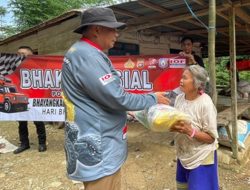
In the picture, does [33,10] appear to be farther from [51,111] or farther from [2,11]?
[51,111]

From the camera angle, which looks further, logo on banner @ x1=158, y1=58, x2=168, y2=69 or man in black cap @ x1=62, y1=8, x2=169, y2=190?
logo on banner @ x1=158, y1=58, x2=168, y2=69

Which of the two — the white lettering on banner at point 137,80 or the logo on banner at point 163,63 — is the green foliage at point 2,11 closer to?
the white lettering on banner at point 137,80

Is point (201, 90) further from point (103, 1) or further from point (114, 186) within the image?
point (103, 1)

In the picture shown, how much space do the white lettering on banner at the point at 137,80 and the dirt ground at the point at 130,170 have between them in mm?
1167

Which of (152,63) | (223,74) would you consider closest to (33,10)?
(223,74)

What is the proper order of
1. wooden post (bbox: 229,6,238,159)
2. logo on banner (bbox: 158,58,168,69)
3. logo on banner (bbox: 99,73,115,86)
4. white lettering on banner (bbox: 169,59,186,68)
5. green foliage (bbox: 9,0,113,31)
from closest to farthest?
logo on banner (bbox: 99,73,115,86)
wooden post (bbox: 229,6,238,159)
white lettering on banner (bbox: 169,59,186,68)
logo on banner (bbox: 158,58,168,69)
green foliage (bbox: 9,0,113,31)

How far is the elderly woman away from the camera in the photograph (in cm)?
253

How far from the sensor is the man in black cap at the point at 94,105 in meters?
1.95

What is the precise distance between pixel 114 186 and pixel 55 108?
13.6ft

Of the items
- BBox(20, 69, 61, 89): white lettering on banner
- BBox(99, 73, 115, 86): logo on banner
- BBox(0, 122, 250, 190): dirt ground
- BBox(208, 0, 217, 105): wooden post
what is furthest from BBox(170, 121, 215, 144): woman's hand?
BBox(20, 69, 61, 89): white lettering on banner

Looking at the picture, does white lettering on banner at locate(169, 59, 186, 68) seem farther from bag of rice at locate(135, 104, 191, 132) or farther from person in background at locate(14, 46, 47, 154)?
bag of rice at locate(135, 104, 191, 132)

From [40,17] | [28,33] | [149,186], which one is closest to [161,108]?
[149,186]

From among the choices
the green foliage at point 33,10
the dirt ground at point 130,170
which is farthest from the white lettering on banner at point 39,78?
the green foliage at point 33,10

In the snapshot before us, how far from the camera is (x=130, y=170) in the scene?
4699 mm
